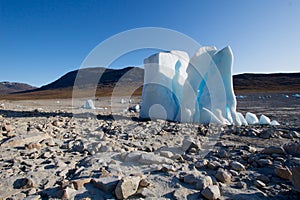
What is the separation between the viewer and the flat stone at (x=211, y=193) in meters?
2.15

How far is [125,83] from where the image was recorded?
294ft

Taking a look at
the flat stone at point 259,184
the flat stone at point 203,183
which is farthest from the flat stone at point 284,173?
the flat stone at point 203,183

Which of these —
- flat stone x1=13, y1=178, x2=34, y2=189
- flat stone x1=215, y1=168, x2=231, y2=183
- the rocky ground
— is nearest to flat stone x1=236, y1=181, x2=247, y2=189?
the rocky ground

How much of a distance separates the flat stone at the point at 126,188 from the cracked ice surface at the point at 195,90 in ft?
19.0

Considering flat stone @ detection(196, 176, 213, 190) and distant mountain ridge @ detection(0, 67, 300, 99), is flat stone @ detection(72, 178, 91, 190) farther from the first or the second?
distant mountain ridge @ detection(0, 67, 300, 99)

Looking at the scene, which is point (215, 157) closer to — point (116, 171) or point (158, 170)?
point (158, 170)

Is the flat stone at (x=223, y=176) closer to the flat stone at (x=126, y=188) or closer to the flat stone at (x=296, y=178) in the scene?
the flat stone at (x=296, y=178)

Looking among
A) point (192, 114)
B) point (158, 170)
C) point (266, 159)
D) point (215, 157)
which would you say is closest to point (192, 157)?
point (215, 157)

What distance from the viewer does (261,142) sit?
4809mm

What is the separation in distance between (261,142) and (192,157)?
2253 mm

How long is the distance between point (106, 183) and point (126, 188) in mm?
265

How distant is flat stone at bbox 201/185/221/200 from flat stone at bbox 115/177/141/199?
27.2 inches

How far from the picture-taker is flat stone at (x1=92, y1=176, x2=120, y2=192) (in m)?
2.26

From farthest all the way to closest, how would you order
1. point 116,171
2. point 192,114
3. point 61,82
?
point 61,82 → point 192,114 → point 116,171
